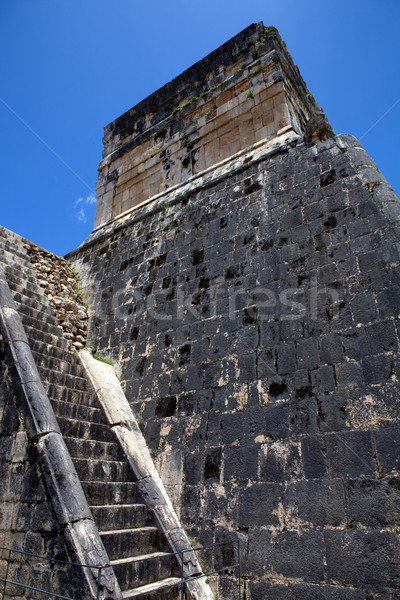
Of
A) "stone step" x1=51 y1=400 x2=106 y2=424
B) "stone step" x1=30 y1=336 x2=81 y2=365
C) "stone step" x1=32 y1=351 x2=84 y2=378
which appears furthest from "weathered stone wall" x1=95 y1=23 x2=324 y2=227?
"stone step" x1=51 y1=400 x2=106 y2=424

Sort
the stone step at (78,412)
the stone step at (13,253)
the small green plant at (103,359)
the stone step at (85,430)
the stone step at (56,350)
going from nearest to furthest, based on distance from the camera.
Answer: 1. the stone step at (85,430)
2. the stone step at (78,412)
3. the stone step at (56,350)
4. the small green plant at (103,359)
5. the stone step at (13,253)

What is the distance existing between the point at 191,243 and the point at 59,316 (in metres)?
2.96

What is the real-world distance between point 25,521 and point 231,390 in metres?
2.76

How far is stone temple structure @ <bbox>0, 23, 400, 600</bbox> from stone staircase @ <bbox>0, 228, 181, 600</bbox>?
0.8 inches

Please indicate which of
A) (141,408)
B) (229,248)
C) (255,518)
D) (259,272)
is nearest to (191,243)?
(229,248)

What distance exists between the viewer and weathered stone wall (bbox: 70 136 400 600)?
4.08 m

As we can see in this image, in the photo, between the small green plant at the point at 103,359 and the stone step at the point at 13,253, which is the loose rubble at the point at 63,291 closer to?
the stone step at the point at 13,253

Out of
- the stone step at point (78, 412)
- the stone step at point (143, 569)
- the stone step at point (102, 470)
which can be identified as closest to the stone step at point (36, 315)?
the stone step at point (78, 412)

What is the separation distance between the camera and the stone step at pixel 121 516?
180 inches

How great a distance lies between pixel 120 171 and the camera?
10500mm

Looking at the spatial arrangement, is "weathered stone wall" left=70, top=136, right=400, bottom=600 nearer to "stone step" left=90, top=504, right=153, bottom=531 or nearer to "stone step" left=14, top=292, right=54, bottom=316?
"stone step" left=90, top=504, right=153, bottom=531

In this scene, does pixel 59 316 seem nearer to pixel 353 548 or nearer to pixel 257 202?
pixel 257 202

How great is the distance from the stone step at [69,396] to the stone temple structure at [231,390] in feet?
0.07

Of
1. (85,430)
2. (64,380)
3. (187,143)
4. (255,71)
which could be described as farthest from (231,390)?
(255,71)
